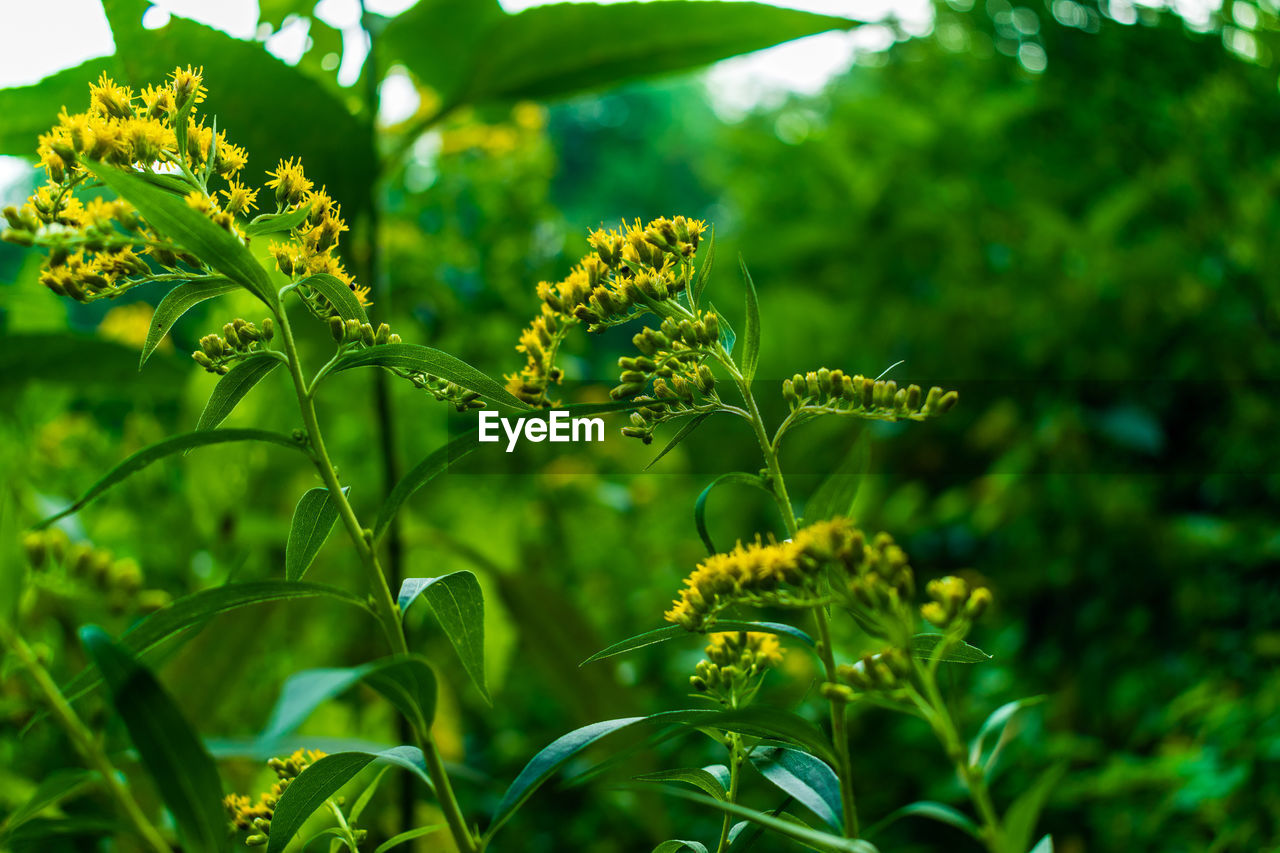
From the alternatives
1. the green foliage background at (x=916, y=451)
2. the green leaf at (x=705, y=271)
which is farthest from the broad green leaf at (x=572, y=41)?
the green leaf at (x=705, y=271)

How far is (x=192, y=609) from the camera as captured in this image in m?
0.29

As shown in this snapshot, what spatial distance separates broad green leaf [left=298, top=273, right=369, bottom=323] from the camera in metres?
0.33

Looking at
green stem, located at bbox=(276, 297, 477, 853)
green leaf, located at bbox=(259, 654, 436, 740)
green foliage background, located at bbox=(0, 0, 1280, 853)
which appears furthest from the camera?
green foliage background, located at bbox=(0, 0, 1280, 853)

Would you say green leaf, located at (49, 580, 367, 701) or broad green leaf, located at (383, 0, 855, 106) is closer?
green leaf, located at (49, 580, 367, 701)

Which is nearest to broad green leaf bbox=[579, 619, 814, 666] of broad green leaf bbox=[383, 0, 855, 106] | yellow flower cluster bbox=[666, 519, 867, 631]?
yellow flower cluster bbox=[666, 519, 867, 631]

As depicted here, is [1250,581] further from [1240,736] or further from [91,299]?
[91,299]

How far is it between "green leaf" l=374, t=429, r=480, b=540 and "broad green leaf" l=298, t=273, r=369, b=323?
0.06 metres

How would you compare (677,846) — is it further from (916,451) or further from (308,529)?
(916,451)

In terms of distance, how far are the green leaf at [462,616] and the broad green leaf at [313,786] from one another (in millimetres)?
41

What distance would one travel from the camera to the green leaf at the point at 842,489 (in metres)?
0.34

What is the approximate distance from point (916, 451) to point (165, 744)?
2.26 m

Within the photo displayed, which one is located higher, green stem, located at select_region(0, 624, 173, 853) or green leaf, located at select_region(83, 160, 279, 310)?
green leaf, located at select_region(83, 160, 279, 310)

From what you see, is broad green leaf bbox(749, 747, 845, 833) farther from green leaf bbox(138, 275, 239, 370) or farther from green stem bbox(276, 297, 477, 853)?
green leaf bbox(138, 275, 239, 370)

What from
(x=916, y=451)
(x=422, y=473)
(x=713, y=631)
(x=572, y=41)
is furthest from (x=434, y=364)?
(x=916, y=451)
